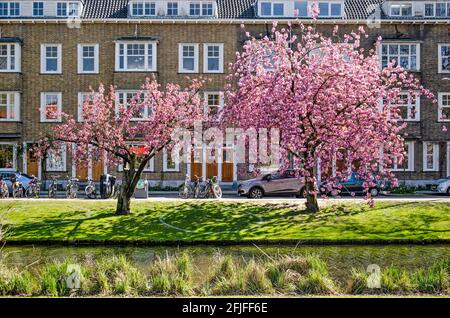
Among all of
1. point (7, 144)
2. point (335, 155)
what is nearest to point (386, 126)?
point (335, 155)

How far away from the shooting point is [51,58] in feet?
127

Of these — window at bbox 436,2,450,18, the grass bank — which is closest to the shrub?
the grass bank

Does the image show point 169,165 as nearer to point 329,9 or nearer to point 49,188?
point 49,188

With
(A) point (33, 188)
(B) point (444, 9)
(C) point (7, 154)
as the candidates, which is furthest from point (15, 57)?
(B) point (444, 9)

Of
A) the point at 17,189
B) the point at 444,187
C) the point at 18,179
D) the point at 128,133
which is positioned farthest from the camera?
the point at 444,187

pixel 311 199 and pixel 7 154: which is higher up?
pixel 7 154

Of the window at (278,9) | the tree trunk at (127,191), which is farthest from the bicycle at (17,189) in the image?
the window at (278,9)

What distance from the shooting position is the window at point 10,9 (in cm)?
3862

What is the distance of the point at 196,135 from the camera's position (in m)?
22.4

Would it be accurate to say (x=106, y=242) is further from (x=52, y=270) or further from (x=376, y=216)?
(x=376, y=216)

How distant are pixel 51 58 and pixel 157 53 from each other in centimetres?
748

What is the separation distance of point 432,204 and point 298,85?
780cm

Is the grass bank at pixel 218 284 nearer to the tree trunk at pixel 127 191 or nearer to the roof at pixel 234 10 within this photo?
the tree trunk at pixel 127 191

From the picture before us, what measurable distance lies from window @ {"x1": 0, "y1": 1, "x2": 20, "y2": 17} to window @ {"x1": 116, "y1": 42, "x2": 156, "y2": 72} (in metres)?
7.59
